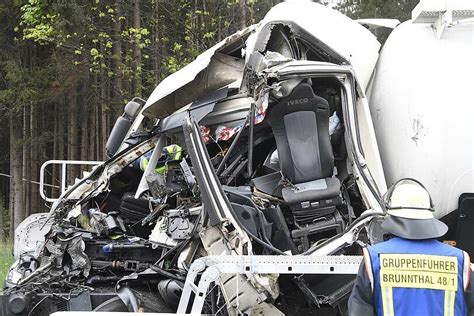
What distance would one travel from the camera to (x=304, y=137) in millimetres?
3801

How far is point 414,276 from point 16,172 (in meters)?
17.0

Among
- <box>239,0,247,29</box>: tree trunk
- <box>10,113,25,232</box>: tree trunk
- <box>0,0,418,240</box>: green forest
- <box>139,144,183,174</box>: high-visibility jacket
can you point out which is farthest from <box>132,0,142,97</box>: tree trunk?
<box>139,144,183,174</box>: high-visibility jacket

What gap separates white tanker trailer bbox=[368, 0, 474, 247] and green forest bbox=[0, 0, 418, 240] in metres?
6.16

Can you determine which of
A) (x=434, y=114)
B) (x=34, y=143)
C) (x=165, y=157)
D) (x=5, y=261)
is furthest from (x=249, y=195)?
(x=34, y=143)

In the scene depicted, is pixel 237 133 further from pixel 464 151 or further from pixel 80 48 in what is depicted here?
pixel 80 48

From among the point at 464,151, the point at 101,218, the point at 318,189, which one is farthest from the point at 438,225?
the point at 101,218

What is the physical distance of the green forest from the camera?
11766 mm

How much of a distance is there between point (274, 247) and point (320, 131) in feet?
2.79

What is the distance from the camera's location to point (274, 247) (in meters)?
3.64

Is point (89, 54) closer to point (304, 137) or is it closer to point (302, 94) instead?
point (302, 94)

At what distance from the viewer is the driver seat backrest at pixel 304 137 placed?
149 inches

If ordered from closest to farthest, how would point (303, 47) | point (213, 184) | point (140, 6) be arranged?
point (213, 184) < point (303, 47) < point (140, 6)

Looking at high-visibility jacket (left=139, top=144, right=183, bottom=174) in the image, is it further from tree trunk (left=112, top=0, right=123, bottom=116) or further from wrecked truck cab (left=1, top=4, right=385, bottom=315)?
tree trunk (left=112, top=0, right=123, bottom=116)

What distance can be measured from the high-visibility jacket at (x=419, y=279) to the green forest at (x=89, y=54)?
24.0 feet
